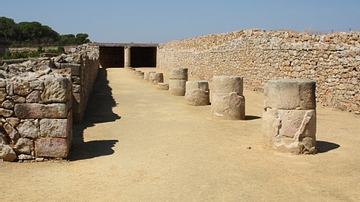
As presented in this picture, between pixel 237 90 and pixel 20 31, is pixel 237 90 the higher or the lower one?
the lower one

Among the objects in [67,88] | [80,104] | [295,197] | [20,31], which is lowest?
[295,197]

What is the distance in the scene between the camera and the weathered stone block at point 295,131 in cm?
668

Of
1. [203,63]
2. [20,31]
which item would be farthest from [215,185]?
[20,31]

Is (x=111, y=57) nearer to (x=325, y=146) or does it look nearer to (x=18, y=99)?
(x=18, y=99)

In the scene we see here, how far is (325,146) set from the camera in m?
7.38

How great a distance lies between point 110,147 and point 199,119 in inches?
150

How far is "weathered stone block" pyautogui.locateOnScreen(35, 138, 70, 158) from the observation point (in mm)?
6086

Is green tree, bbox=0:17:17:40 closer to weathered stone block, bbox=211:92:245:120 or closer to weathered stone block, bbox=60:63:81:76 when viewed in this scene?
weathered stone block, bbox=60:63:81:76

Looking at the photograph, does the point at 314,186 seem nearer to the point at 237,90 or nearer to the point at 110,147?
the point at 110,147

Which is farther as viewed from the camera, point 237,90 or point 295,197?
point 237,90

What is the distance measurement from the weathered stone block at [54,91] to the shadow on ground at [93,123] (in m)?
1.09

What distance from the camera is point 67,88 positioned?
6.35 meters

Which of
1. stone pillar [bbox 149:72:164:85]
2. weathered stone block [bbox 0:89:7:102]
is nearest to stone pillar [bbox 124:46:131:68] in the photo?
stone pillar [bbox 149:72:164:85]

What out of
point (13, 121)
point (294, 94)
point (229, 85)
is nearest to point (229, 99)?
point (229, 85)
